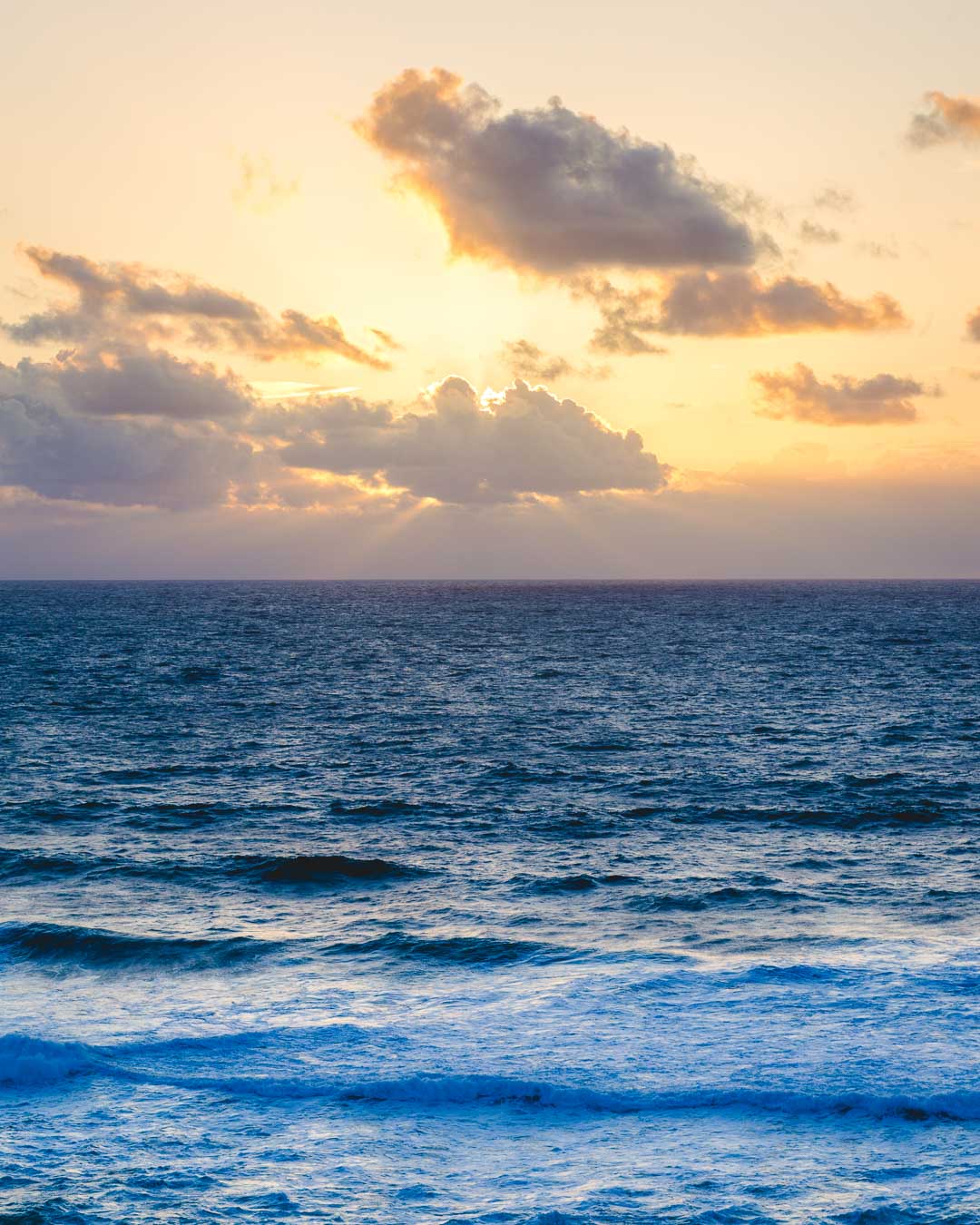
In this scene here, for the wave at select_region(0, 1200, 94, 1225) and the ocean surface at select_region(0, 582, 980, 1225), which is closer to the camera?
the wave at select_region(0, 1200, 94, 1225)

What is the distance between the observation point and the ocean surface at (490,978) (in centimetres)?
1090

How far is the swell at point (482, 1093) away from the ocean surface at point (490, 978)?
47 millimetres

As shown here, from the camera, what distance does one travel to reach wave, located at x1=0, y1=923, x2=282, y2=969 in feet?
59.0

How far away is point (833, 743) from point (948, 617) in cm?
12652

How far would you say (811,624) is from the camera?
139375mm

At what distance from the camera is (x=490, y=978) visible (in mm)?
16938

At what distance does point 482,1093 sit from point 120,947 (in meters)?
8.85

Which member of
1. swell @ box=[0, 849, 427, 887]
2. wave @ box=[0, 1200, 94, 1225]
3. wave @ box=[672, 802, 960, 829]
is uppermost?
wave @ box=[0, 1200, 94, 1225]

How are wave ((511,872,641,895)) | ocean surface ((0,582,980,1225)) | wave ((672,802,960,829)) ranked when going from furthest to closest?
1. wave ((672,802,960,829))
2. wave ((511,872,641,895))
3. ocean surface ((0,582,980,1225))

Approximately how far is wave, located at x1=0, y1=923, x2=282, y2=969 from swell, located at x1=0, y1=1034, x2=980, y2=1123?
4300mm

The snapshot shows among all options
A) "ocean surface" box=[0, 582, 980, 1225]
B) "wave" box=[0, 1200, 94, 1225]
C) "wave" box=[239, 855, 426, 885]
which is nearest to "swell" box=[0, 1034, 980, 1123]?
"ocean surface" box=[0, 582, 980, 1225]

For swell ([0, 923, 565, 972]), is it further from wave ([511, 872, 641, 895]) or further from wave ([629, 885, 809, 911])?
wave ([511, 872, 641, 895])

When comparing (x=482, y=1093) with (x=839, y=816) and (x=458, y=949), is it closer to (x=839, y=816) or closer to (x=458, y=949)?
(x=458, y=949)

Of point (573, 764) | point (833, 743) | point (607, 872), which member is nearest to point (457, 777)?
point (573, 764)
